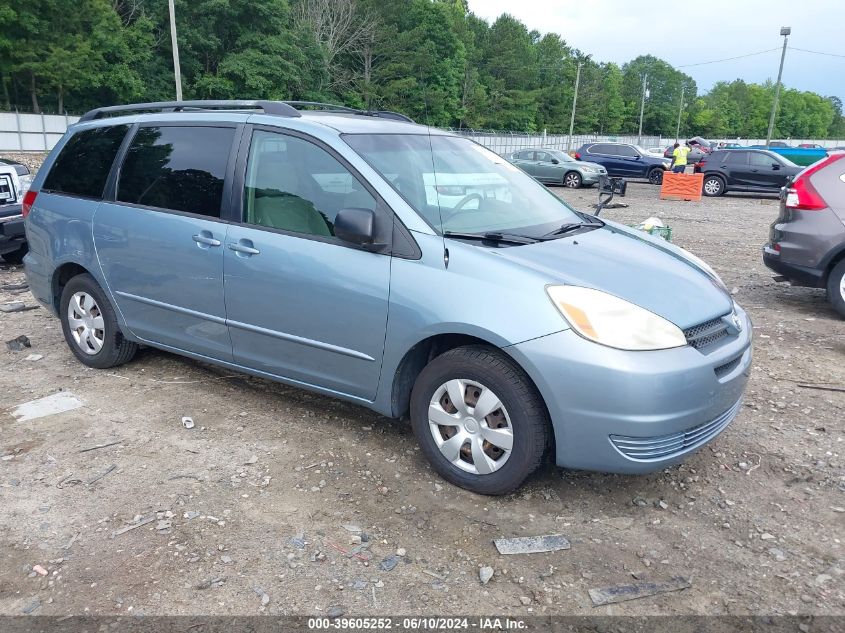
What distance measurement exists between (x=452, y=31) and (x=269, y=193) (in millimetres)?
69606

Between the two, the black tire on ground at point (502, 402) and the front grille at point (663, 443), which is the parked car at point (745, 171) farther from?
the black tire on ground at point (502, 402)

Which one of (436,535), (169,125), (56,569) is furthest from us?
(169,125)

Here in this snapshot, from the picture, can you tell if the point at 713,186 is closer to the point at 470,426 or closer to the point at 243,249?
the point at 243,249

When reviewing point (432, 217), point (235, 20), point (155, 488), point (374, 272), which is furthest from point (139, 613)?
point (235, 20)

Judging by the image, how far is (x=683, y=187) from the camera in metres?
20.9

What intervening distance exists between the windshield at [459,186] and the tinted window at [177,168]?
92cm

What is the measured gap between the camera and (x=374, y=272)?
3580mm

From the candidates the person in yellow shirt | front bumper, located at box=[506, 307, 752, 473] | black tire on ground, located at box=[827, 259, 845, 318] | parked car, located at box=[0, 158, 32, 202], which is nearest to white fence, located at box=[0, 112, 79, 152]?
parked car, located at box=[0, 158, 32, 202]

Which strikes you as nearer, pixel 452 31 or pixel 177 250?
Answer: pixel 177 250

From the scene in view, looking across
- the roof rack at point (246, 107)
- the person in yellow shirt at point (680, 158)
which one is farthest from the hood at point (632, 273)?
the person in yellow shirt at point (680, 158)

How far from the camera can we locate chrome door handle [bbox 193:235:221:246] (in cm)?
414

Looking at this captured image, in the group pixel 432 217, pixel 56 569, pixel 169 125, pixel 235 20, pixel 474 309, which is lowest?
pixel 56 569

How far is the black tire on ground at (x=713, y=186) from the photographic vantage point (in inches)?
885

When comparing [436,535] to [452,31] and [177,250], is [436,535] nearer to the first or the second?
[177,250]
